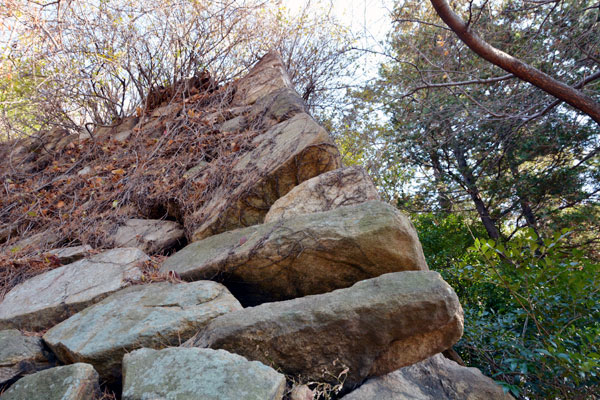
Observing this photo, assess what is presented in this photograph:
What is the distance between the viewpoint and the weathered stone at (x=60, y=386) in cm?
156

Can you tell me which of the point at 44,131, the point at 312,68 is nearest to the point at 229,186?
the point at 312,68

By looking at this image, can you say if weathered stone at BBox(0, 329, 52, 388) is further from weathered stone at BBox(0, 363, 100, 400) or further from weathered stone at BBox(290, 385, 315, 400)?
weathered stone at BBox(290, 385, 315, 400)

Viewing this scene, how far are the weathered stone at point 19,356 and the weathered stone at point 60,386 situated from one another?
0.39 metres

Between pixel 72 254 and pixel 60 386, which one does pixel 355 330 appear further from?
pixel 72 254

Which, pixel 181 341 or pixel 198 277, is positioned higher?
pixel 198 277

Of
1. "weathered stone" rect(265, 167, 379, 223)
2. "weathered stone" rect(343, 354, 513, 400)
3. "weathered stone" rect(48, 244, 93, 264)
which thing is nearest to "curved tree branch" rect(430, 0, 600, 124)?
"weathered stone" rect(265, 167, 379, 223)

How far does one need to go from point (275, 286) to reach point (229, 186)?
4.48 ft

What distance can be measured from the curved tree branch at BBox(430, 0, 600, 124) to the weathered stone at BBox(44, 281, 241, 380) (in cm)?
340

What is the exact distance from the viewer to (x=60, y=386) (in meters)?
1.58

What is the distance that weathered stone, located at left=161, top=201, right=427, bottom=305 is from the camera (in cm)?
214

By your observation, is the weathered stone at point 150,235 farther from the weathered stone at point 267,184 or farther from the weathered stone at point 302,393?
the weathered stone at point 302,393

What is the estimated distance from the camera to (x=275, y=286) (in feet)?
8.07

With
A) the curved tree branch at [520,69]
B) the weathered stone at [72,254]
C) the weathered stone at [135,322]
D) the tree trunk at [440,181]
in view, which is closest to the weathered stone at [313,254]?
the weathered stone at [135,322]

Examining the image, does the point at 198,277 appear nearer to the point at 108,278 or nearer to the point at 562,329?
the point at 108,278
